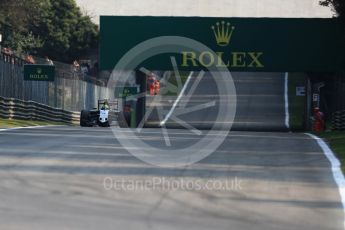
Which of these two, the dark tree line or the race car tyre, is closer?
the race car tyre

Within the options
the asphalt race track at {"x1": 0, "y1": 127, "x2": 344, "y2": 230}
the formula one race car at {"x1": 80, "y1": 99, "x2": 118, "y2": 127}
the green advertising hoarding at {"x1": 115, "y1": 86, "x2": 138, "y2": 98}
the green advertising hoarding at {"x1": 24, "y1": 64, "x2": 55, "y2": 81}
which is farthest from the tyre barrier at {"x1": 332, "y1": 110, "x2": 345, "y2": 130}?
the asphalt race track at {"x1": 0, "y1": 127, "x2": 344, "y2": 230}

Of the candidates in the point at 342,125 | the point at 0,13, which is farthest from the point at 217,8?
the point at 342,125

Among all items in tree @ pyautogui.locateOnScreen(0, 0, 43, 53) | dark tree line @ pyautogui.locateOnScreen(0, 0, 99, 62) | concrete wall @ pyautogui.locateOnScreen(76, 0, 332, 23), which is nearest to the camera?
tree @ pyautogui.locateOnScreen(0, 0, 43, 53)

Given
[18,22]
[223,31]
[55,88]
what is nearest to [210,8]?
[18,22]

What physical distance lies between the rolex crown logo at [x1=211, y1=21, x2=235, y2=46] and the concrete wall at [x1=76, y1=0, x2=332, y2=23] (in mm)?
34158

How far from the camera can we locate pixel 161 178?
528 inches

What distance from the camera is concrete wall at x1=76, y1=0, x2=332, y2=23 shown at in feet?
248

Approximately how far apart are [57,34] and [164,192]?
5938 centimetres

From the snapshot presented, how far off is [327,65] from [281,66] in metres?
2.40

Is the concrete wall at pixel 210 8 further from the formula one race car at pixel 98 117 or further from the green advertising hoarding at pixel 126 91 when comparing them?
the formula one race car at pixel 98 117

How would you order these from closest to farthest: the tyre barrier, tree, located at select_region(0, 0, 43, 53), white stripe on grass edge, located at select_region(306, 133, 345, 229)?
white stripe on grass edge, located at select_region(306, 133, 345, 229), the tyre barrier, tree, located at select_region(0, 0, 43, 53)

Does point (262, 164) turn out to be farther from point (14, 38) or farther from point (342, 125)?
point (14, 38)

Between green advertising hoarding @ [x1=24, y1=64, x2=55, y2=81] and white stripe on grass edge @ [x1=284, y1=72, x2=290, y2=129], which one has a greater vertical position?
green advertising hoarding @ [x1=24, y1=64, x2=55, y2=81]

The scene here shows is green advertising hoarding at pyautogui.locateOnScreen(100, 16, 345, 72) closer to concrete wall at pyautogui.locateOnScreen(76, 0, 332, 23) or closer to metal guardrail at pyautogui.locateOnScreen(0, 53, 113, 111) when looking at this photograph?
metal guardrail at pyautogui.locateOnScreen(0, 53, 113, 111)
